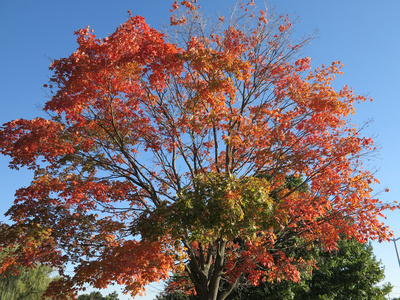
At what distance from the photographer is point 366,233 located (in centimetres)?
1012

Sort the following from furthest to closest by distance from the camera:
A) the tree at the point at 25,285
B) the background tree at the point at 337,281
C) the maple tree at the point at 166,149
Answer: the tree at the point at 25,285, the background tree at the point at 337,281, the maple tree at the point at 166,149

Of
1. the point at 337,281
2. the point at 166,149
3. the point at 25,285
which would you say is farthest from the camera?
the point at 25,285

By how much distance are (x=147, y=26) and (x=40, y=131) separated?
13.8ft

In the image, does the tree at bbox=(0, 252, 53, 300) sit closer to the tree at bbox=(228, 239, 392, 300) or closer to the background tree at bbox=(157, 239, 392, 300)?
the background tree at bbox=(157, 239, 392, 300)

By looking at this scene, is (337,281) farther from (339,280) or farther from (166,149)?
(166,149)

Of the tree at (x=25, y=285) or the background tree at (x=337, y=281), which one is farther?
the tree at (x=25, y=285)

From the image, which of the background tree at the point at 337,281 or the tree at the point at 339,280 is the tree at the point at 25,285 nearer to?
the background tree at the point at 337,281

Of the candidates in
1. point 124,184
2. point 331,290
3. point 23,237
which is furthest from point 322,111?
point 331,290

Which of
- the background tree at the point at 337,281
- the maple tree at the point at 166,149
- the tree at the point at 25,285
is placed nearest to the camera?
the maple tree at the point at 166,149

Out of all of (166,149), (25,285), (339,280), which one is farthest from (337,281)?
(25,285)

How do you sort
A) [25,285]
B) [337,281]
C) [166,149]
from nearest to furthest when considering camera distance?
[166,149]
[337,281]
[25,285]

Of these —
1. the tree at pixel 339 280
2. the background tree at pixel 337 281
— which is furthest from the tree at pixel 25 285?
the tree at pixel 339 280

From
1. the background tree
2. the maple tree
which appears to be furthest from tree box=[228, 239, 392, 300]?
the maple tree

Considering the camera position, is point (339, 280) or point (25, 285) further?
point (25, 285)
